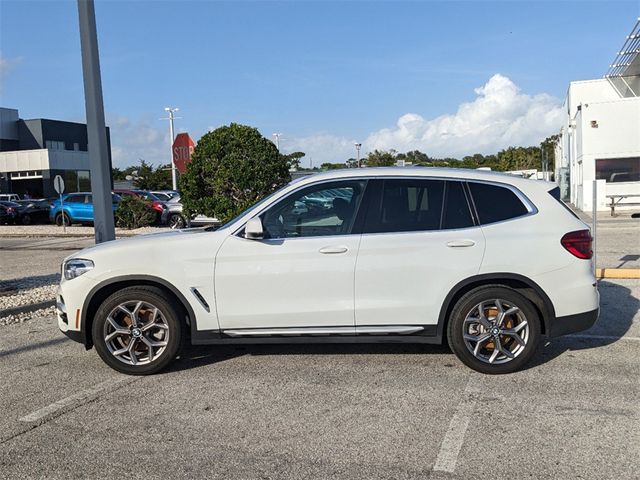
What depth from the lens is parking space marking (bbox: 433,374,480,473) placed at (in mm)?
3688

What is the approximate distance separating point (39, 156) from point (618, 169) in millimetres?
42977

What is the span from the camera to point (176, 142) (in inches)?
536

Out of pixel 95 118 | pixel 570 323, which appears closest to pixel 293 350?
pixel 570 323

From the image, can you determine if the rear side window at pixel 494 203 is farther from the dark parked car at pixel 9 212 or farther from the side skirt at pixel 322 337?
the dark parked car at pixel 9 212

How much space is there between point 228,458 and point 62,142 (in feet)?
202

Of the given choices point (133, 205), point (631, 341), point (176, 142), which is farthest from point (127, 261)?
point (133, 205)

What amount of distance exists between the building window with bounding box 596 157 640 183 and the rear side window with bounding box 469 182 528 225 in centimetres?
2547

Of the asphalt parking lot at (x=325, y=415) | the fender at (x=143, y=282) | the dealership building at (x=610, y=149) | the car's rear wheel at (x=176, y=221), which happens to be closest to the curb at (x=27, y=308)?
the asphalt parking lot at (x=325, y=415)

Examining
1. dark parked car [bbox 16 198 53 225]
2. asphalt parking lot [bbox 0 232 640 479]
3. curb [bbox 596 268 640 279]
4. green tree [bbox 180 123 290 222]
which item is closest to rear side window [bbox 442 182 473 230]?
asphalt parking lot [bbox 0 232 640 479]

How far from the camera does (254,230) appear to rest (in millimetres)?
5125

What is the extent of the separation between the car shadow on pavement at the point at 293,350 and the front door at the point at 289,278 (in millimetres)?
769

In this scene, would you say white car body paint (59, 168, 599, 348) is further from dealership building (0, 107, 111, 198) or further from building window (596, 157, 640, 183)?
dealership building (0, 107, 111, 198)

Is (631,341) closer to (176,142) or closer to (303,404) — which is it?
(303,404)

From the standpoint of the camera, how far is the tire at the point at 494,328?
5152 millimetres
